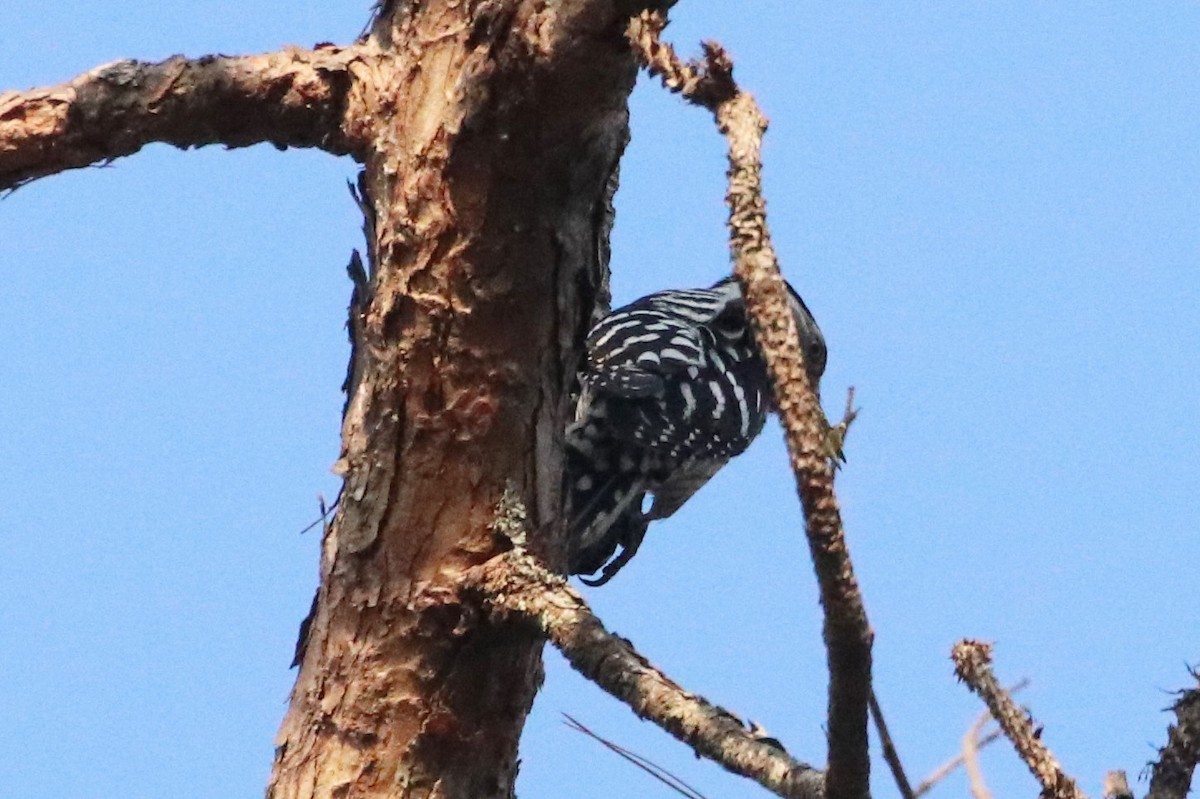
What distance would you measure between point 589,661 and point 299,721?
0.66 metres

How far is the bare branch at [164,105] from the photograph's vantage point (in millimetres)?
3195

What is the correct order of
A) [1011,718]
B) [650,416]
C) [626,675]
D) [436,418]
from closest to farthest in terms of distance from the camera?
1. [1011,718]
2. [626,675]
3. [436,418]
4. [650,416]

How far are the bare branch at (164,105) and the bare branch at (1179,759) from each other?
1.92 m

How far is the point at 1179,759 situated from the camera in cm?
193

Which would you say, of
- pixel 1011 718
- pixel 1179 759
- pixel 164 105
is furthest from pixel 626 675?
pixel 164 105

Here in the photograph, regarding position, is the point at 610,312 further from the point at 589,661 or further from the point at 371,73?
the point at 589,661

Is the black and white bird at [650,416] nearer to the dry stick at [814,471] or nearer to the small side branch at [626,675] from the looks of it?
the small side branch at [626,675]

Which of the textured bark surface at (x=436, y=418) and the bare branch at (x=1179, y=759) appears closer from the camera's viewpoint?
the bare branch at (x=1179, y=759)

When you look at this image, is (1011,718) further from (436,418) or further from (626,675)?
(436,418)

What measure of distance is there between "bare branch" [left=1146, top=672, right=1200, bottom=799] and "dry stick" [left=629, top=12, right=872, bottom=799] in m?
0.33

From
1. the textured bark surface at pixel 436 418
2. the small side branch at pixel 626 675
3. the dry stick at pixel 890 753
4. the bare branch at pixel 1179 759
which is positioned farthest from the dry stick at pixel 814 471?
the textured bark surface at pixel 436 418

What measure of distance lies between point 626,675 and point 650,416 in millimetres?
2036

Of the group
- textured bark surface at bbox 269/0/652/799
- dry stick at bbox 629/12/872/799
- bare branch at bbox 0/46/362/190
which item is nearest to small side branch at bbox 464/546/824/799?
textured bark surface at bbox 269/0/652/799

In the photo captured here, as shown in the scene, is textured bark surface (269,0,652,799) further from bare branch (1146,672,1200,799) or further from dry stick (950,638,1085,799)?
bare branch (1146,672,1200,799)
